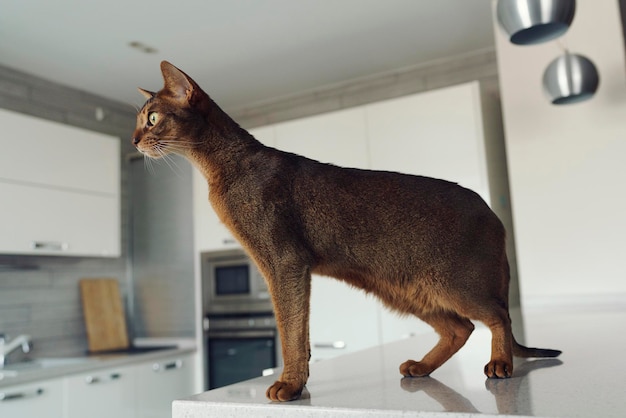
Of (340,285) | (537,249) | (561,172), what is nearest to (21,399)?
(340,285)

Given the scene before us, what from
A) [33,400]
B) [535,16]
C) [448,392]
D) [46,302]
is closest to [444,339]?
[448,392]

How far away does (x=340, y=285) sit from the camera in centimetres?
334

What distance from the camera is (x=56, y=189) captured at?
3.41 m

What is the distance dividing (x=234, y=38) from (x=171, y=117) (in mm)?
2695

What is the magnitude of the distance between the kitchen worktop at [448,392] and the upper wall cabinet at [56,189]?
109 inches

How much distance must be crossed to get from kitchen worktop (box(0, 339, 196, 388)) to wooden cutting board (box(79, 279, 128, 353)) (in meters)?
0.18

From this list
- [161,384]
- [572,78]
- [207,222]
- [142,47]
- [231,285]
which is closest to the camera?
[572,78]

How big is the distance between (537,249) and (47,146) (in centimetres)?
267

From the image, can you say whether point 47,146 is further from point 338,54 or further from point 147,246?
point 338,54

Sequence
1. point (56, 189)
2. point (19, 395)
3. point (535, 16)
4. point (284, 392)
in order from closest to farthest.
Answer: point (284, 392), point (535, 16), point (19, 395), point (56, 189)

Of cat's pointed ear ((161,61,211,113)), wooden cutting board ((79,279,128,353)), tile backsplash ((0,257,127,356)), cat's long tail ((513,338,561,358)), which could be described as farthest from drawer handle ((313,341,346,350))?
cat's pointed ear ((161,61,211,113))

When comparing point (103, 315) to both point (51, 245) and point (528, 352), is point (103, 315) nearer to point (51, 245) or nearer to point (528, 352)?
point (51, 245)

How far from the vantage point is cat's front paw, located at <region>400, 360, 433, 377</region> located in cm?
73

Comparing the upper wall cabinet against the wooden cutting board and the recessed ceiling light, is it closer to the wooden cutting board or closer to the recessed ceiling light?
the wooden cutting board
